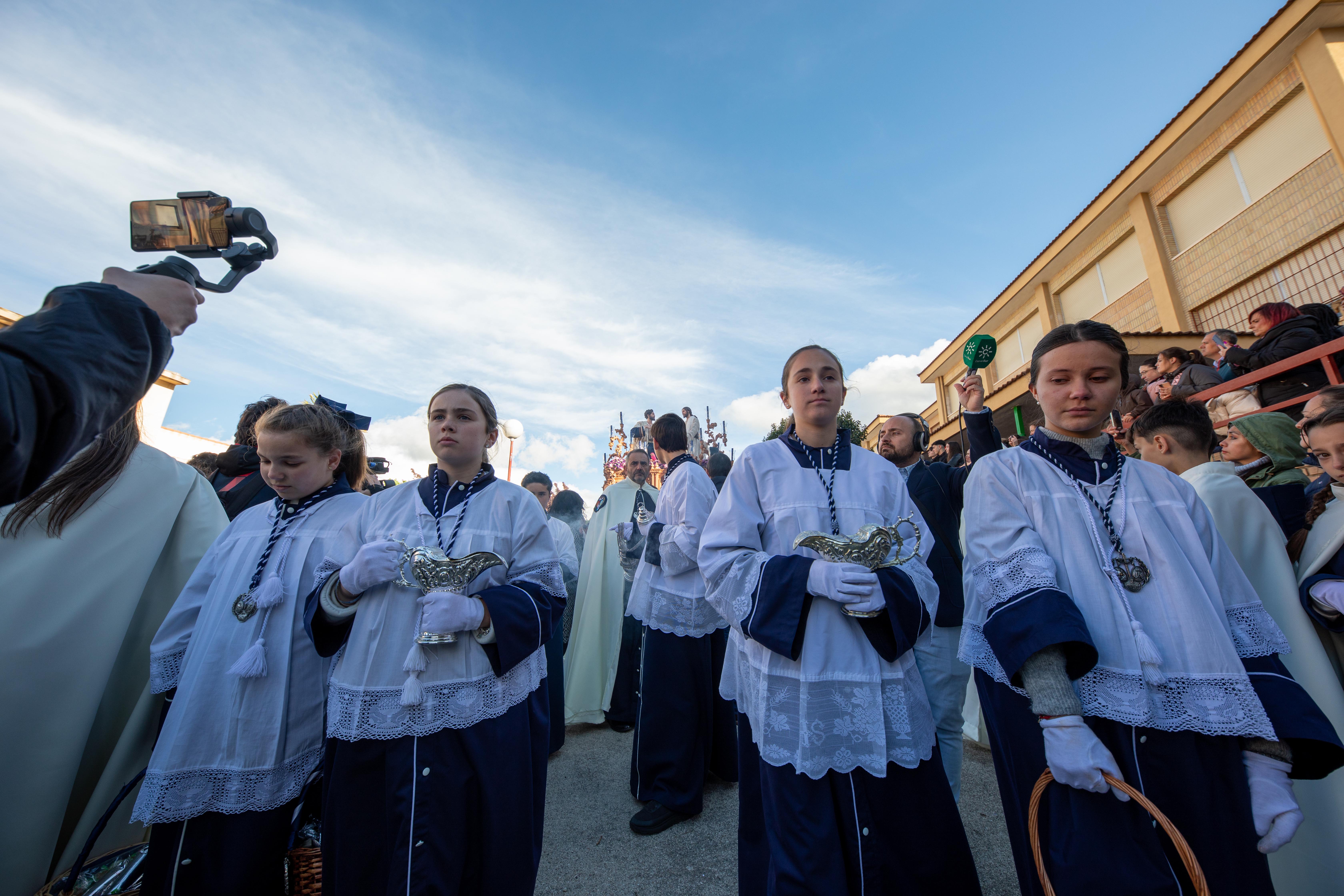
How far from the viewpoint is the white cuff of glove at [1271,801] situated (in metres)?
1.41

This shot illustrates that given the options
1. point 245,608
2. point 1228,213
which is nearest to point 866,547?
point 245,608

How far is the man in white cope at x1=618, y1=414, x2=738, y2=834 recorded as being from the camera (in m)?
3.35

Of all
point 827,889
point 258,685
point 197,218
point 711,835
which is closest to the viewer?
point 197,218

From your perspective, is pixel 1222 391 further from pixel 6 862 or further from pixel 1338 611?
pixel 6 862

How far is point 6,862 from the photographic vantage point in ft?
6.32

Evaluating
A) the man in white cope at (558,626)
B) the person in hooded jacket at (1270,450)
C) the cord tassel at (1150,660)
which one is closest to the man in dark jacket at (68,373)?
the man in white cope at (558,626)

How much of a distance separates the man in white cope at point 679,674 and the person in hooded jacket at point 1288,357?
4.85 meters

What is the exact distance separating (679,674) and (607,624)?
2148 millimetres

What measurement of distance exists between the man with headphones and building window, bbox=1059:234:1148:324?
10.7 metres

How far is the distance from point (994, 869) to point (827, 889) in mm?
1705

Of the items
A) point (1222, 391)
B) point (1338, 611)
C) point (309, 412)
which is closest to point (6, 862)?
point (309, 412)

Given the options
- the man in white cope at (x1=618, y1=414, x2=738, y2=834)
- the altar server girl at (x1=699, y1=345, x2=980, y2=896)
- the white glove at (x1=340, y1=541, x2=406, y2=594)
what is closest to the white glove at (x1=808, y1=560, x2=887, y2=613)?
the altar server girl at (x1=699, y1=345, x2=980, y2=896)

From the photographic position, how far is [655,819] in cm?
317

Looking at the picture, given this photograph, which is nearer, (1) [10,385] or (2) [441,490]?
(1) [10,385]
